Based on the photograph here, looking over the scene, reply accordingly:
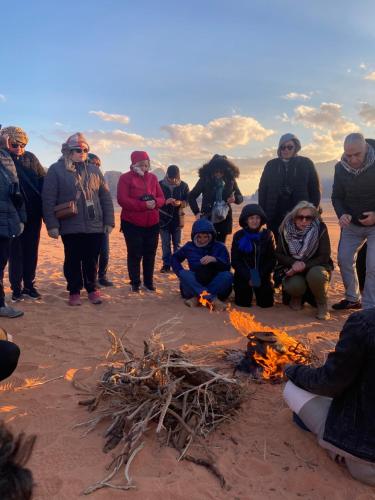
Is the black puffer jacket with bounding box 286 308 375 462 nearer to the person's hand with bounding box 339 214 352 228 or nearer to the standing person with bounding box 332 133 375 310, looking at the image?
the standing person with bounding box 332 133 375 310

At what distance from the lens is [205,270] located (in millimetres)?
5535

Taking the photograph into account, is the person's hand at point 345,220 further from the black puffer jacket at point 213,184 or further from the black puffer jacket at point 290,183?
the black puffer jacket at point 213,184

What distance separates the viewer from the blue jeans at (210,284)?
212 inches

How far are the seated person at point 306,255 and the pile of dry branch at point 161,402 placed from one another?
249 centimetres

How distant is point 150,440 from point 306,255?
3.34 m

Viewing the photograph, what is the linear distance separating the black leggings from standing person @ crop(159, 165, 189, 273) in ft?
16.1

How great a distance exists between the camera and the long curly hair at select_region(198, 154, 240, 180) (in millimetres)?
6195

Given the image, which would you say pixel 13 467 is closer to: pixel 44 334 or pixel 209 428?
pixel 209 428

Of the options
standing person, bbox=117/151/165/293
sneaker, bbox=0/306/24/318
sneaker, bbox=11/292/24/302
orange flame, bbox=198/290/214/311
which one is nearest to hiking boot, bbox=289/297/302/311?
orange flame, bbox=198/290/214/311

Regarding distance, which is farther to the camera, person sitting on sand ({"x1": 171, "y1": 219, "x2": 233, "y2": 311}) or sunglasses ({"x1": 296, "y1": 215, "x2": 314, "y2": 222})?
person sitting on sand ({"x1": 171, "y1": 219, "x2": 233, "y2": 311})

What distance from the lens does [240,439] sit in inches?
101

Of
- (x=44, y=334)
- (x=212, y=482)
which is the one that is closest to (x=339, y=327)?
(x=212, y=482)

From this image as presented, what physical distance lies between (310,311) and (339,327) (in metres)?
0.63

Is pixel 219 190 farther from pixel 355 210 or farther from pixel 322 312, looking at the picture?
pixel 322 312
